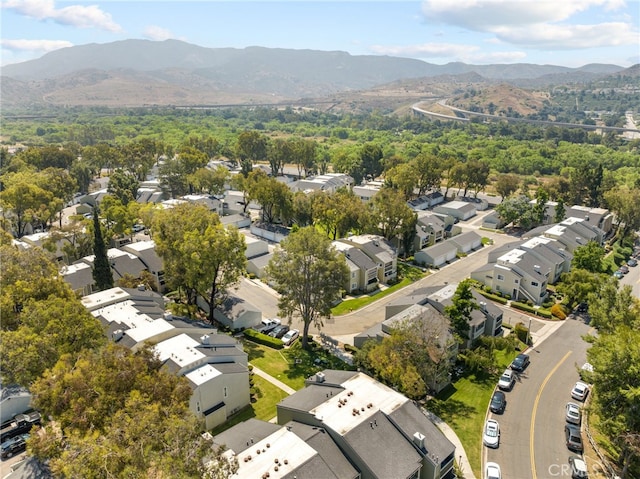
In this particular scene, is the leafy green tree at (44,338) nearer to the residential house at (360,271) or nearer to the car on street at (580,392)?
the residential house at (360,271)

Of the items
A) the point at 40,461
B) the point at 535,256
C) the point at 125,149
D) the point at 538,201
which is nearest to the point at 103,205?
the point at 125,149

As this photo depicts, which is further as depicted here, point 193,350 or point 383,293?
point 383,293

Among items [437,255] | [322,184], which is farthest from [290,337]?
[322,184]

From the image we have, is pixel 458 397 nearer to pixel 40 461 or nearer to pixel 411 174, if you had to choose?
pixel 40 461

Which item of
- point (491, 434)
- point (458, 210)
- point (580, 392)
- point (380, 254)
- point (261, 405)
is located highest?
point (380, 254)

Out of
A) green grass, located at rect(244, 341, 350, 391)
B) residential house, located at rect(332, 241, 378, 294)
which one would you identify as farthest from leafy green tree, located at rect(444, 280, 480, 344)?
residential house, located at rect(332, 241, 378, 294)

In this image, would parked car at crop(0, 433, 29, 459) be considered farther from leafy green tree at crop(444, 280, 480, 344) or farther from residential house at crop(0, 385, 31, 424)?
leafy green tree at crop(444, 280, 480, 344)

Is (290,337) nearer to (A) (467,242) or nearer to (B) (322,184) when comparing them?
(A) (467,242)
